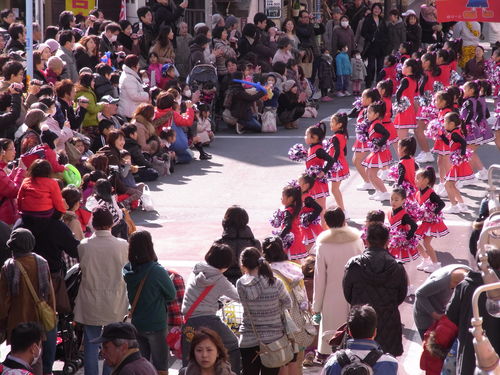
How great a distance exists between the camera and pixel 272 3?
25.4 metres

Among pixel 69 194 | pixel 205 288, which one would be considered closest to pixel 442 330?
pixel 205 288

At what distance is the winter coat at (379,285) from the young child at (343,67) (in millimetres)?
15893

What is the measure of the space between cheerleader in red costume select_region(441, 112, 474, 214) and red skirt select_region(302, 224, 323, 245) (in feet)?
10.8

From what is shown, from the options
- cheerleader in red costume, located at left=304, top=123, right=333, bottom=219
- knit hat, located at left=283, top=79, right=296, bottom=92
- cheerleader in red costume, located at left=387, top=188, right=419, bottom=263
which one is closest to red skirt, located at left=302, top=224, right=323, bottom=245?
cheerleader in red costume, located at left=387, top=188, right=419, bottom=263

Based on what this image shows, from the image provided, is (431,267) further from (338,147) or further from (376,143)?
(376,143)

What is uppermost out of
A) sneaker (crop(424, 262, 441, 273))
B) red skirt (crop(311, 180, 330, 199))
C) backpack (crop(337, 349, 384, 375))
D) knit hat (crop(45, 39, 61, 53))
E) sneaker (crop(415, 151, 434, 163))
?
knit hat (crop(45, 39, 61, 53))

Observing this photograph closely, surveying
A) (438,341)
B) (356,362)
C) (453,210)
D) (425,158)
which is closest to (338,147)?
(453,210)

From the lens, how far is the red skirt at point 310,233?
38.6ft

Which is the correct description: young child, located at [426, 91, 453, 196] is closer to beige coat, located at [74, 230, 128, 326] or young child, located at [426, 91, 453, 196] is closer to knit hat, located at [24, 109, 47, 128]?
knit hat, located at [24, 109, 47, 128]

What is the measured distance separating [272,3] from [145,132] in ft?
33.1

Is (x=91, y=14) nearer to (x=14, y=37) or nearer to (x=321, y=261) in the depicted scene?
(x=14, y=37)

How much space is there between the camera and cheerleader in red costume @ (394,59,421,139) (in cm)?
1666

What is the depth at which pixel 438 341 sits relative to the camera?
688 cm

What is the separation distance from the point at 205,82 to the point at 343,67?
5.20m
